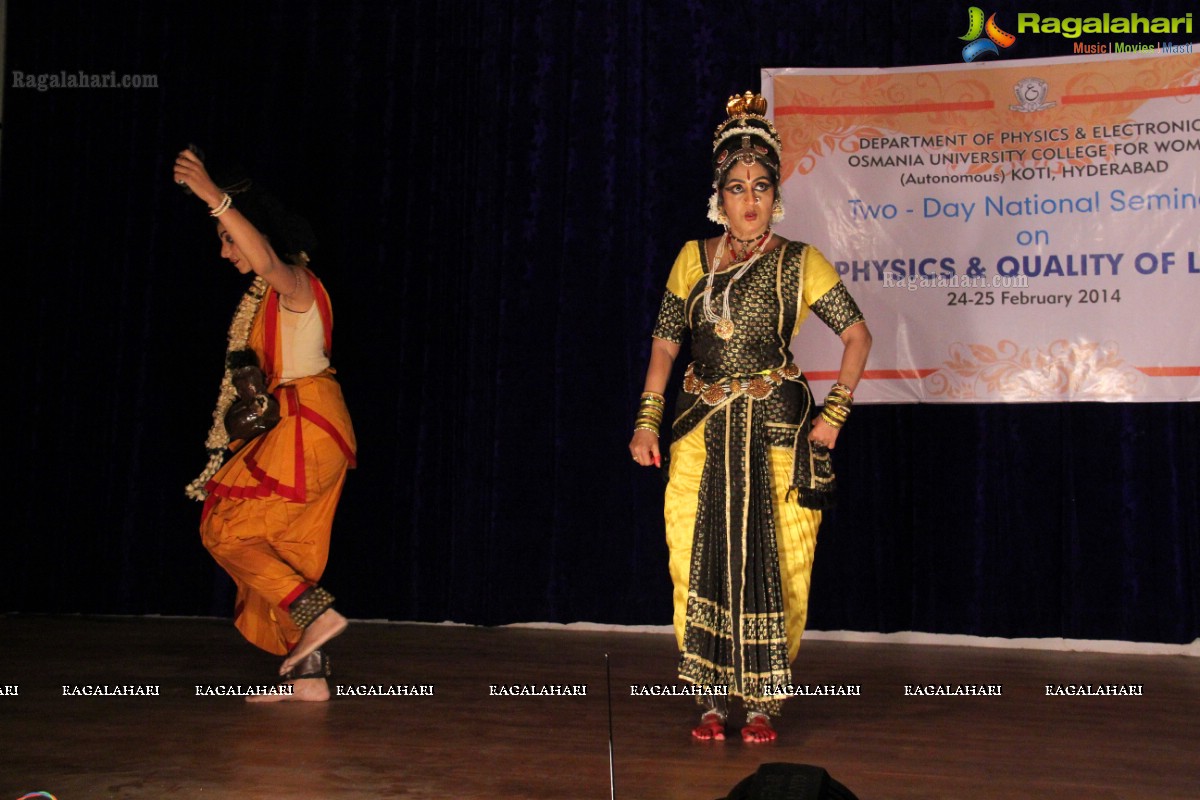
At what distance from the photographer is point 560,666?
3.74 meters

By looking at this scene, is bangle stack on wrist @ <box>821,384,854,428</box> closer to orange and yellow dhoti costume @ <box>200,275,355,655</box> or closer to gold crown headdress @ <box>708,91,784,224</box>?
gold crown headdress @ <box>708,91,784,224</box>

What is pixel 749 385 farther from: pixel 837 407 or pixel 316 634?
pixel 316 634

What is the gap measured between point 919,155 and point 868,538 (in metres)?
1.45

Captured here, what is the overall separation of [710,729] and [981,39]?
291cm

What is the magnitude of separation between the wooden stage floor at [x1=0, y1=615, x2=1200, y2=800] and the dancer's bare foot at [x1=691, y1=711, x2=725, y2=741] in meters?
0.03

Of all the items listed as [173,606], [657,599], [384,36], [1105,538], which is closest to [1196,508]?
[1105,538]

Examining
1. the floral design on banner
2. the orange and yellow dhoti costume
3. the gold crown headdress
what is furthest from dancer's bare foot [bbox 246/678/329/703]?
the floral design on banner

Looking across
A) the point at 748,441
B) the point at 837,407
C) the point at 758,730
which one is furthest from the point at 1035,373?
the point at 758,730

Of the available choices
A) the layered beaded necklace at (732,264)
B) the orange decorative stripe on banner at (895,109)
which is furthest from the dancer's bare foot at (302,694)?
the orange decorative stripe on banner at (895,109)

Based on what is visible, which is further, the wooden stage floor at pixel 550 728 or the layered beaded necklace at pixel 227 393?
the layered beaded necklace at pixel 227 393

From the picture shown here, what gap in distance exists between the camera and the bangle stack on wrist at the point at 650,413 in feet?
9.64

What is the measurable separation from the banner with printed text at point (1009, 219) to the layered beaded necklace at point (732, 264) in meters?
1.35

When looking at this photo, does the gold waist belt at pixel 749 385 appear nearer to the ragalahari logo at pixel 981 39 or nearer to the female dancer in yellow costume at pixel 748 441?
the female dancer in yellow costume at pixel 748 441

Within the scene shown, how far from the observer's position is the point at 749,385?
292 centimetres
